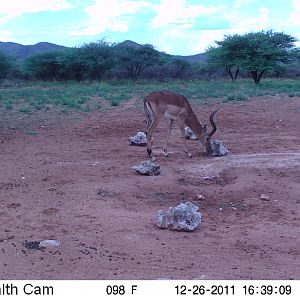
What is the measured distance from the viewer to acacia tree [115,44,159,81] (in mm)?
53062

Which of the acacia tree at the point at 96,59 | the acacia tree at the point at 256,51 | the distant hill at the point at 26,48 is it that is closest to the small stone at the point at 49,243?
the acacia tree at the point at 256,51

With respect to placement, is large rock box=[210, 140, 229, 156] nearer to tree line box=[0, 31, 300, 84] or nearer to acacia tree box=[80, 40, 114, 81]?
tree line box=[0, 31, 300, 84]

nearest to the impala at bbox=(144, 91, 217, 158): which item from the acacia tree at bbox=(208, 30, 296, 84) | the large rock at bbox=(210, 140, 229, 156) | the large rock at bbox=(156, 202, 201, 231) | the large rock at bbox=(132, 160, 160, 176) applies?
the large rock at bbox=(210, 140, 229, 156)

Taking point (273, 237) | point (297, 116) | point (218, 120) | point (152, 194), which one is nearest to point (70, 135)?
point (218, 120)

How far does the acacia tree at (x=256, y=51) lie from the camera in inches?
1487

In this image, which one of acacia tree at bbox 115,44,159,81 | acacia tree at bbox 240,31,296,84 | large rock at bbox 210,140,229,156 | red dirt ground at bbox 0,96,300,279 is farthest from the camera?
acacia tree at bbox 115,44,159,81

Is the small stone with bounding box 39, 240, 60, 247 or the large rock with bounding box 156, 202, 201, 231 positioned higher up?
the large rock with bounding box 156, 202, 201, 231

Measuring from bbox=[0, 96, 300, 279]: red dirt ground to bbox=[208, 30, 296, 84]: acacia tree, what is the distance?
24345 mm

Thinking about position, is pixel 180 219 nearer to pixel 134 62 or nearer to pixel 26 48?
pixel 134 62

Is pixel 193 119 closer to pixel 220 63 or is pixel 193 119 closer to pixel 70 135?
pixel 70 135

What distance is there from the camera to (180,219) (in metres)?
6.79

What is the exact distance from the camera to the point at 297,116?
672 inches

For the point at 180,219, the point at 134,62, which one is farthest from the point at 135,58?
the point at 180,219

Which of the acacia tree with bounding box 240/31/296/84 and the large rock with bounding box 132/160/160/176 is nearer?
the large rock with bounding box 132/160/160/176
